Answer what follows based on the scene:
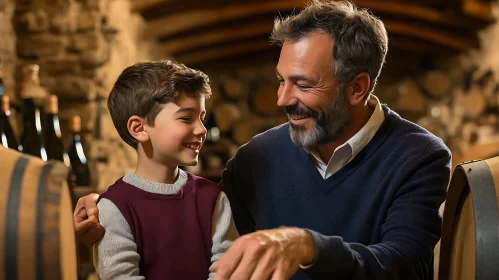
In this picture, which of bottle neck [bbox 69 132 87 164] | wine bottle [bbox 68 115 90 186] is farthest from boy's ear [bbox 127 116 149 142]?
bottle neck [bbox 69 132 87 164]

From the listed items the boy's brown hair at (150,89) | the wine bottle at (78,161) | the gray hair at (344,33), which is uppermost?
the gray hair at (344,33)

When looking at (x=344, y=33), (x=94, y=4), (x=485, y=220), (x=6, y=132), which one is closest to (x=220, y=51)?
(x=94, y=4)

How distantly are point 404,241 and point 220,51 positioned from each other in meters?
6.38

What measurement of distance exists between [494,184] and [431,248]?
0.40 m

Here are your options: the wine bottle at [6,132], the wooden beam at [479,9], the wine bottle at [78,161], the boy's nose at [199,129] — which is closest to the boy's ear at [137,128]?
the boy's nose at [199,129]

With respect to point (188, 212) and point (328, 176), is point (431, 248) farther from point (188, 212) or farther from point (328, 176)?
point (188, 212)

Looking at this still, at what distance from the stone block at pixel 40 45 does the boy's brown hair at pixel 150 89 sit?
2.53 metres

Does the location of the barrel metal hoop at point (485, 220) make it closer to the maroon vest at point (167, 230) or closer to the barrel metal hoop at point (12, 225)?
the maroon vest at point (167, 230)

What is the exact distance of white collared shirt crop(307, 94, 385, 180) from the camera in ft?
6.99

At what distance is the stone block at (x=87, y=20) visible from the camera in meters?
4.48

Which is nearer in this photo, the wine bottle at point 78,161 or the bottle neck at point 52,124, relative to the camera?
the bottle neck at point 52,124

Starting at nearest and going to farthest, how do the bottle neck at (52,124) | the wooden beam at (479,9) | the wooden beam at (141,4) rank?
the bottle neck at (52,124), the wooden beam at (141,4), the wooden beam at (479,9)

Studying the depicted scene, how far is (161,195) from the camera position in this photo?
1814 mm

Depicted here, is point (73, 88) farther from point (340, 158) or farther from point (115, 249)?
point (115, 249)
